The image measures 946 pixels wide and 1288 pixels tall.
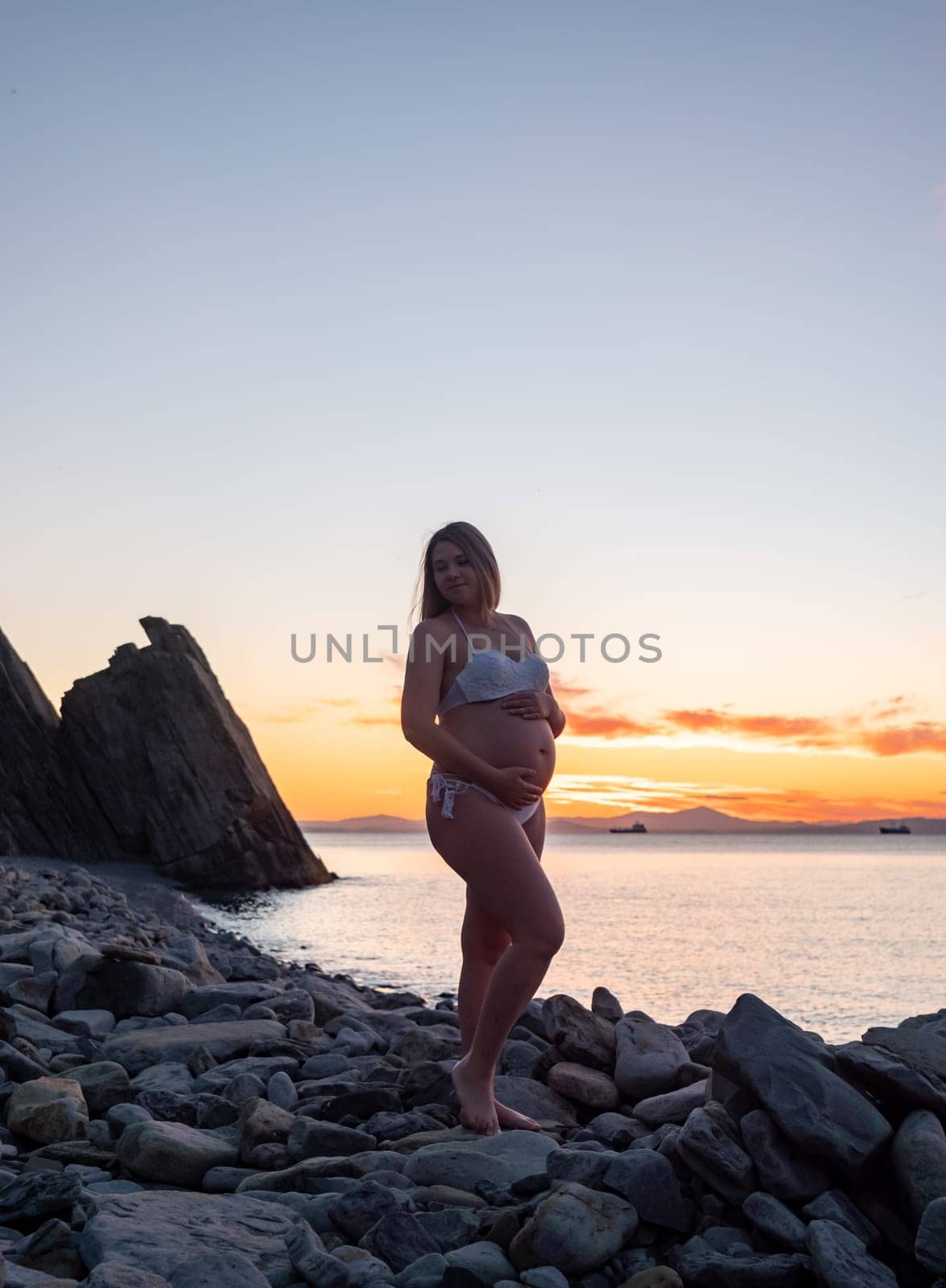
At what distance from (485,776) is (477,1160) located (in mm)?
1476

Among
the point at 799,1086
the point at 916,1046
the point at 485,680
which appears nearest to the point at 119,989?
the point at 485,680

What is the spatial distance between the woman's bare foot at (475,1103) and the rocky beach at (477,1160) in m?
0.17

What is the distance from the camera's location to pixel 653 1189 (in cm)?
363

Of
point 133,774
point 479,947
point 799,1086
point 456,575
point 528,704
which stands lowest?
point 799,1086

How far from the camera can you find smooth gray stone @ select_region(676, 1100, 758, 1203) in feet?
12.1

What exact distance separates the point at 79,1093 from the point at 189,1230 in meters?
1.74

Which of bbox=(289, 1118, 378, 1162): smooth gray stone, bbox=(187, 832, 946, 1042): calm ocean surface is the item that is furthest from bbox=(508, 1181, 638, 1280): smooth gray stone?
bbox=(187, 832, 946, 1042): calm ocean surface

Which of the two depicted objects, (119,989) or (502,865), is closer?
(502,865)

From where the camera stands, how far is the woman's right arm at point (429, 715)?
15.5 ft

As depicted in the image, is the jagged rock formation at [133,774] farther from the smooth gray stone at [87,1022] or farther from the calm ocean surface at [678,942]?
the smooth gray stone at [87,1022]

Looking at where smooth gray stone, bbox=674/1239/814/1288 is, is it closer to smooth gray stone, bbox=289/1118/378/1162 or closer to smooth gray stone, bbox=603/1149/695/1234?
smooth gray stone, bbox=603/1149/695/1234

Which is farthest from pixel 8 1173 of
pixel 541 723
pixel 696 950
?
pixel 696 950

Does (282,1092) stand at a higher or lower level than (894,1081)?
lower

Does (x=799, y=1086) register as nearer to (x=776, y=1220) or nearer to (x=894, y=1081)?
(x=894, y=1081)
